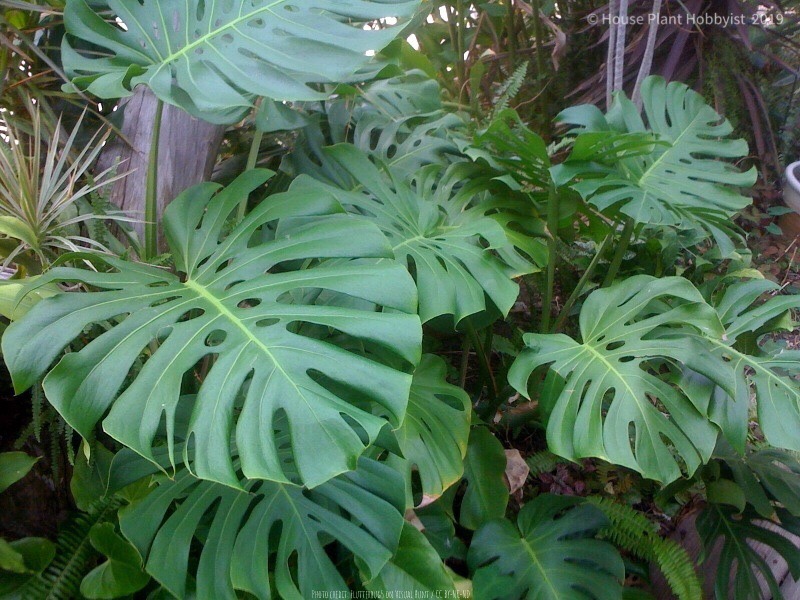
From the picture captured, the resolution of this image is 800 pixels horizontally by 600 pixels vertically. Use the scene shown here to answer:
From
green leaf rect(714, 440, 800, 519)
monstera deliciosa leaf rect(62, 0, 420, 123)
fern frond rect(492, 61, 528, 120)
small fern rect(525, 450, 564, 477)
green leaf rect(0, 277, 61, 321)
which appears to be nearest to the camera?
green leaf rect(0, 277, 61, 321)

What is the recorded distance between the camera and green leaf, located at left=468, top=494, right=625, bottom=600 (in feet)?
4.10

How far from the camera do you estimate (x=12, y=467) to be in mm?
1066

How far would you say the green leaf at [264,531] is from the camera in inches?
37.3

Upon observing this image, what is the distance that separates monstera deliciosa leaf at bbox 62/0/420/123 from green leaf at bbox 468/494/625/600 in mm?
1056

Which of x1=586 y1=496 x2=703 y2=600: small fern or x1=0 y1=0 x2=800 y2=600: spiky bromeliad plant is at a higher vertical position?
x1=0 y1=0 x2=800 y2=600: spiky bromeliad plant

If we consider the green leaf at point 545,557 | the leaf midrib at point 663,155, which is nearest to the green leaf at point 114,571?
the green leaf at point 545,557

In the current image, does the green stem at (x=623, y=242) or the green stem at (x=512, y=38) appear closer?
the green stem at (x=623, y=242)

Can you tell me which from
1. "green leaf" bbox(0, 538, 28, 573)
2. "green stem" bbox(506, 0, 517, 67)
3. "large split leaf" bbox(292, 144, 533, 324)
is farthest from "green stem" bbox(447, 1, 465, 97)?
"green leaf" bbox(0, 538, 28, 573)

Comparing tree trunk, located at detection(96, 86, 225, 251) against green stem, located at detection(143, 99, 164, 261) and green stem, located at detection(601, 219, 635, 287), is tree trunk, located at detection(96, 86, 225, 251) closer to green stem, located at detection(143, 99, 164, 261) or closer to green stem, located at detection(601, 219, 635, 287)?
green stem, located at detection(143, 99, 164, 261)

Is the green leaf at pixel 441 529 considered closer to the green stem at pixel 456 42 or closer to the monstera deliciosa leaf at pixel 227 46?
the monstera deliciosa leaf at pixel 227 46

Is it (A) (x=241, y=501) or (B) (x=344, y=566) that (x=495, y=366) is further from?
(A) (x=241, y=501)

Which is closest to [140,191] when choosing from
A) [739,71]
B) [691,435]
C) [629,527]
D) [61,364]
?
[61,364]

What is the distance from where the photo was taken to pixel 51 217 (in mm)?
1176

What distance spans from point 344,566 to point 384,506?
0.29 metres
